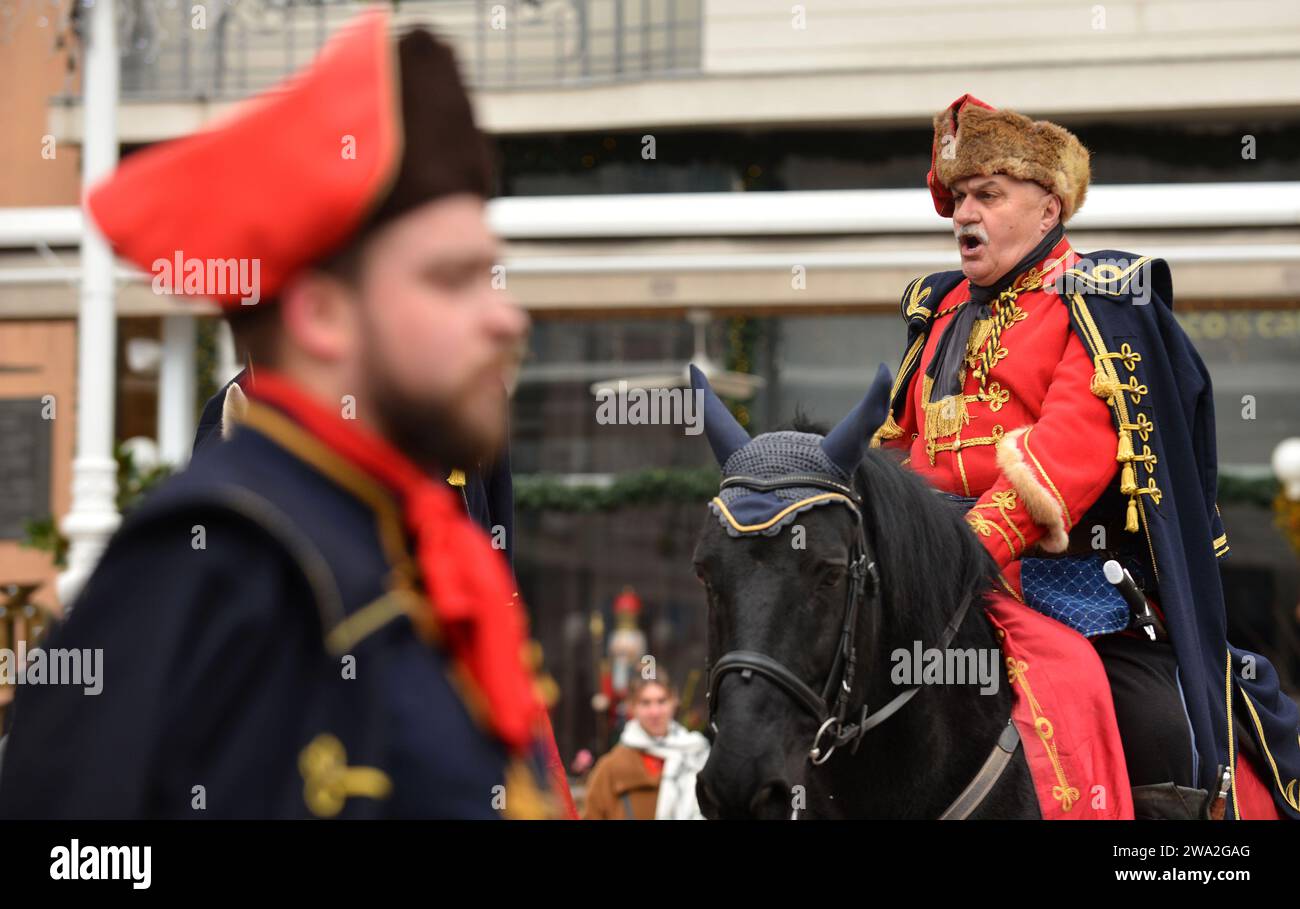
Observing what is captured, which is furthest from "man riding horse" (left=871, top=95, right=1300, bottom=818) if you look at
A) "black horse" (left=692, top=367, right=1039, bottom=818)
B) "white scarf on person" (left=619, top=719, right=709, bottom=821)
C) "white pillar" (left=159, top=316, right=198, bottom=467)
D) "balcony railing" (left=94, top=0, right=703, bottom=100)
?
"white pillar" (left=159, top=316, right=198, bottom=467)

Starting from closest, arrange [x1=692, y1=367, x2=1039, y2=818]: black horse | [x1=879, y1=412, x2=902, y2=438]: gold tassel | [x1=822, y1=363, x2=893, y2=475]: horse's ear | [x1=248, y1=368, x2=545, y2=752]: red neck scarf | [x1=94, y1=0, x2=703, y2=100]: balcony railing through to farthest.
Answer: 1. [x1=248, y1=368, x2=545, y2=752]: red neck scarf
2. [x1=692, y1=367, x2=1039, y2=818]: black horse
3. [x1=822, y1=363, x2=893, y2=475]: horse's ear
4. [x1=879, y1=412, x2=902, y2=438]: gold tassel
5. [x1=94, y1=0, x2=703, y2=100]: balcony railing

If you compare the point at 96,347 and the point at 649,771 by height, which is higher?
the point at 96,347

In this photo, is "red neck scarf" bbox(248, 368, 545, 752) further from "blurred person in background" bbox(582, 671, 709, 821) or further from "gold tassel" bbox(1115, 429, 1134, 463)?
"blurred person in background" bbox(582, 671, 709, 821)

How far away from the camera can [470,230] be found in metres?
1.63

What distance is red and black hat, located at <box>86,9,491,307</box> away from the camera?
5.06 ft

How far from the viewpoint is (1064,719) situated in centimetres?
371

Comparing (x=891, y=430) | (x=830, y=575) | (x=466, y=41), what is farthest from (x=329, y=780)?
(x=466, y=41)

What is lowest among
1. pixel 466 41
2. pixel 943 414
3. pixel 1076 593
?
pixel 1076 593

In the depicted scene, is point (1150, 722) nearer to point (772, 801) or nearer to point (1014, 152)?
point (772, 801)

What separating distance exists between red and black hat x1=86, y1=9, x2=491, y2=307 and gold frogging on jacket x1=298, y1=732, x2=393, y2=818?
0.47 m

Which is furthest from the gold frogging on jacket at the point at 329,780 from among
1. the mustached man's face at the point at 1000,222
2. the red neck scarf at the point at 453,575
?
the mustached man's face at the point at 1000,222

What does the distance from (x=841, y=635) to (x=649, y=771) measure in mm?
4807
